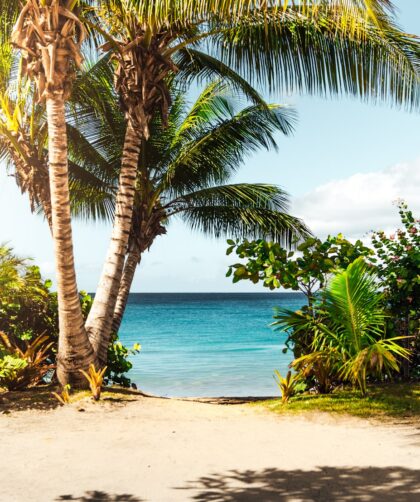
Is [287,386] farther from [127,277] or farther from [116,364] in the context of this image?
[127,277]

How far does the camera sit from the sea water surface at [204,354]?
20.5 meters

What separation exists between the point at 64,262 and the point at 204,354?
25961mm

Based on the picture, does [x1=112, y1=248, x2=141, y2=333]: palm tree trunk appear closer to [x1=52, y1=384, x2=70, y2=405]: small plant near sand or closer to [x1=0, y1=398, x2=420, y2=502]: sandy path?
[x1=52, y1=384, x2=70, y2=405]: small plant near sand

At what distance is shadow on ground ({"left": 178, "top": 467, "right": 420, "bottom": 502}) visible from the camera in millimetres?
4824

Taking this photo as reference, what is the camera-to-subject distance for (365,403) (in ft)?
26.7

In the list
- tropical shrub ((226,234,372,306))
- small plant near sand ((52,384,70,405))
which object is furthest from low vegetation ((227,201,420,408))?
small plant near sand ((52,384,70,405))

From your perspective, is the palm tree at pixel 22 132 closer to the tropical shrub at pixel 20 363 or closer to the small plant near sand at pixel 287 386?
the tropical shrub at pixel 20 363

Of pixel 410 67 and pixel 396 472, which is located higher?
pixel 410 67

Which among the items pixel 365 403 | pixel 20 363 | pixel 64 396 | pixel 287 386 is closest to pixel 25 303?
pixel 20 363

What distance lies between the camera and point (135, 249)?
44.9ft

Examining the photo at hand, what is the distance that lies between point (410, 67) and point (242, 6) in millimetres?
4000

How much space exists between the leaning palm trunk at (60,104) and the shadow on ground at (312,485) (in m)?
4.51

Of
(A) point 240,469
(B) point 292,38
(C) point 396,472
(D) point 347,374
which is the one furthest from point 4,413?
(B) point 292,38

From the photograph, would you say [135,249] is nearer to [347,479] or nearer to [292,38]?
[292,38]
